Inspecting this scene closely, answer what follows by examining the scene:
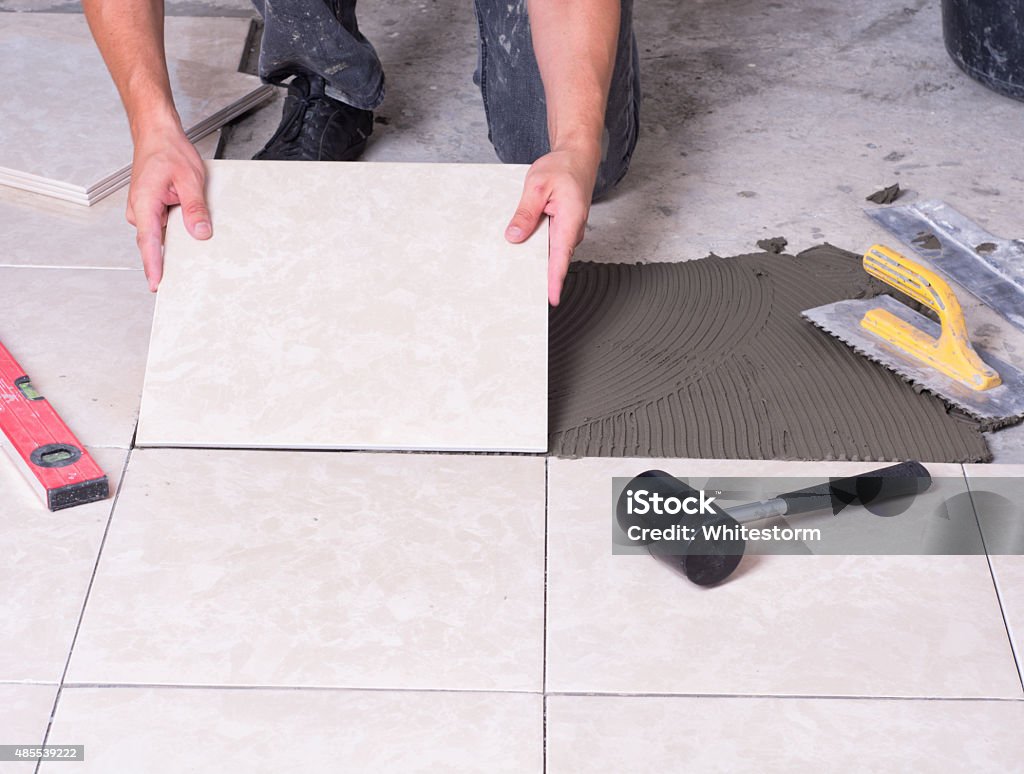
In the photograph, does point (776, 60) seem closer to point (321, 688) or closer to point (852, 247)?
point (852, 247)

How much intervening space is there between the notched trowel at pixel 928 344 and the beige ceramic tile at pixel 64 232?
1309 millimetres

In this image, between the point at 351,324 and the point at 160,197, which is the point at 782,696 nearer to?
the point at 351,324

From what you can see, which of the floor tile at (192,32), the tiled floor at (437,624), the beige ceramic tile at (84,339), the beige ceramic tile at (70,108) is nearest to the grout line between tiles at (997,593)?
the tiled floor at (437,624)

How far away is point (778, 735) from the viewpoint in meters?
1.33

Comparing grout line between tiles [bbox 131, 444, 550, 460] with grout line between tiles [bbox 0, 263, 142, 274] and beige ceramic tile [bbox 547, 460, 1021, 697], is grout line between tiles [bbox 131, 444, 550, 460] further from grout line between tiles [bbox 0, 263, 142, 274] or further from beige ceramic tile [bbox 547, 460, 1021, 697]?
grout line between tiles [bbox 0, 263, 142, 274]

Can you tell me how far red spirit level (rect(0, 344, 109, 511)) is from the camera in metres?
1.62

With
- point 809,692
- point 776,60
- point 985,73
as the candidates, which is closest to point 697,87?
point 776,60

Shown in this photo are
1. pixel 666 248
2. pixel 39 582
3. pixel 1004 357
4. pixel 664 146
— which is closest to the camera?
pixel 39 582

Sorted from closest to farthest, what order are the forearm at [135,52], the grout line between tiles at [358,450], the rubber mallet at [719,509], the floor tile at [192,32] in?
the rubber mallet at [719,509]
the grout line between tiles at [358,450]
the forearm at [135,52]
the floor tile at [192,32]

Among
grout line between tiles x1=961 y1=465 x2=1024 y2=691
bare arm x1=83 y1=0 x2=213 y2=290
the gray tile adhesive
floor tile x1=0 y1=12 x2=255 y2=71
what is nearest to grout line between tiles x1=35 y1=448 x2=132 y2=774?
bare arm x1=83 y1=0 x2=213 y2=290

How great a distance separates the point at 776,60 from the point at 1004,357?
1274mm

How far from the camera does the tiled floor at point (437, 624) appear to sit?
132cm

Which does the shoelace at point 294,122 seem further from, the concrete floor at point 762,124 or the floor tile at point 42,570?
the floor tile at point 42,570

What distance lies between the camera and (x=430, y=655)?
1426 mm
